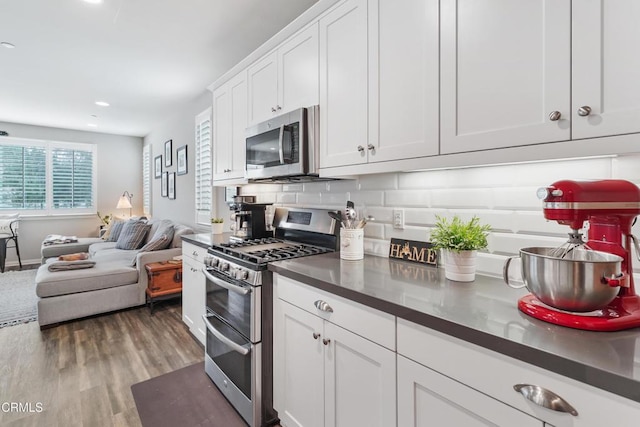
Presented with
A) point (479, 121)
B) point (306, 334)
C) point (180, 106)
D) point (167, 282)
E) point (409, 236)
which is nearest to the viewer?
point (479, 121)

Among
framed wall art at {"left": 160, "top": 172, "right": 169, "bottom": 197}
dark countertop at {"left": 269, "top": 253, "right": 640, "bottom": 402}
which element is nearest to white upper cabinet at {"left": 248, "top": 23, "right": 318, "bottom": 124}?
dark countertop at {"left": 269, "top": 253, "right": 640, "bottom": 402}

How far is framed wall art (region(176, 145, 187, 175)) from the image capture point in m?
4.71

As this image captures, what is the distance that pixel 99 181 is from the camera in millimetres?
6699

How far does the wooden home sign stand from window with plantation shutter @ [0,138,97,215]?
716cm

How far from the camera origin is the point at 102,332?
9.98ft

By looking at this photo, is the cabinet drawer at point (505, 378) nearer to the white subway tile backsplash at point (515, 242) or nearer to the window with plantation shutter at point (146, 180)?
the white subway tile backsplash at point (515, 242)

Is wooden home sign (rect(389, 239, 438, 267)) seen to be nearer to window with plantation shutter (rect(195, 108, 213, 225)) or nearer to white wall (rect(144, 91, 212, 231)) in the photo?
window with plantation shutter (rect(195, 108, 213, 225))

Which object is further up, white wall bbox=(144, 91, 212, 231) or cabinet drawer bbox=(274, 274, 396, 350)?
white wall bbox=(144, 91, 212, 231)

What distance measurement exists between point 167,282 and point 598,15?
3948 millimetres

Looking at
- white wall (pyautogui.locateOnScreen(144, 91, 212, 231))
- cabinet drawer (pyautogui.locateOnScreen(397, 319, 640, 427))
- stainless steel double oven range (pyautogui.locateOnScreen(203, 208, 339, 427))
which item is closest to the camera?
cabinet drawer (pyautogui.locateOnScreen(397, 319, 640, 427))

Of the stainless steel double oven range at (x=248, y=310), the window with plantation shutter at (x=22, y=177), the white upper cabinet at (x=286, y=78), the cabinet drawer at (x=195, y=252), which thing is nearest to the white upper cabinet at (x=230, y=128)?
the white upper cabinet at (x=286, y=78)

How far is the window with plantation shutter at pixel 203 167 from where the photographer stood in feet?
13.1

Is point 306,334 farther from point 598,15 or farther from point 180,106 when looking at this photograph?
point 180,106

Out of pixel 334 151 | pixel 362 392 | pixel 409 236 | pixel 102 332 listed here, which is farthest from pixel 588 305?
Result: pixel 102 332
